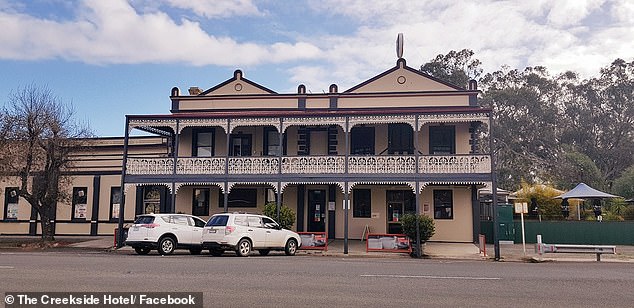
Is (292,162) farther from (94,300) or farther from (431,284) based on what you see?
(94,300)

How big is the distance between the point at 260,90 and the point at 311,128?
11.2 feet

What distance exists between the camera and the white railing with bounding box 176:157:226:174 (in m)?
24.5

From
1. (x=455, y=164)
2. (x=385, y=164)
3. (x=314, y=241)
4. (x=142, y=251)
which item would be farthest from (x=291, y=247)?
(x=455, y=164)

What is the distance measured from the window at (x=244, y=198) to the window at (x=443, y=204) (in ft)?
27.6

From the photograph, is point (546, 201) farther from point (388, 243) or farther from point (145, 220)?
point (145, 220)

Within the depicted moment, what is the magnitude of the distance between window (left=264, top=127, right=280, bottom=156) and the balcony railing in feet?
9.03

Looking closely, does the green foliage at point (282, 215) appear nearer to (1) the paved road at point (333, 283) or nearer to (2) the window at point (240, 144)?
(2) the window at point (240, 144)

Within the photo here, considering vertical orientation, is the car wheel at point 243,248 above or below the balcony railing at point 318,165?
below

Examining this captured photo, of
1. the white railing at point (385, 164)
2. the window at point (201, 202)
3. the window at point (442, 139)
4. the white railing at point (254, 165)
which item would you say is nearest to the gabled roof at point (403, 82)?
the window at point (442, 139)

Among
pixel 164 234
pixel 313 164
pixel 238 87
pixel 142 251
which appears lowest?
pixel 142 251

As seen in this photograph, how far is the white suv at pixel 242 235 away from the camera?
18266 millimetres

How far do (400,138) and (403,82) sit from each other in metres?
2.81

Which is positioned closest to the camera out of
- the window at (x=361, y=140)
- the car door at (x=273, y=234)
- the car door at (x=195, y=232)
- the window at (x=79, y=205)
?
the car door at (x=273, y=234)

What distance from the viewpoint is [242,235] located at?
1841 cm
